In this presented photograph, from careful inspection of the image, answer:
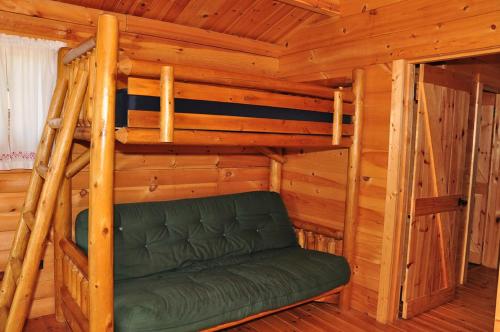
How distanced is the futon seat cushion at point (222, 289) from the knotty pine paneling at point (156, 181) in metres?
0.72

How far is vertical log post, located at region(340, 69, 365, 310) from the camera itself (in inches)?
124

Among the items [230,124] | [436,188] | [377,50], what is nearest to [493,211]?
[436,188]

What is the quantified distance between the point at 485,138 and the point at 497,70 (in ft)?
2.84

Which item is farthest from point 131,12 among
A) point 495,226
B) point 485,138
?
point 495,226

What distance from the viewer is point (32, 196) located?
8.44 feet

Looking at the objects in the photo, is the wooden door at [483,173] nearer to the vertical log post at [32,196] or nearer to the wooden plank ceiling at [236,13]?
the wooden plank ceiling at [236,13]

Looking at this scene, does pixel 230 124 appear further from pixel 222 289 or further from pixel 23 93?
pixel 23 93

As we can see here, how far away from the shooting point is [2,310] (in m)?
2.39

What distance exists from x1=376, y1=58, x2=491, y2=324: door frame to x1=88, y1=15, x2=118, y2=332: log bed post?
195cm

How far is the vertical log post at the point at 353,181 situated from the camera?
10.3ft

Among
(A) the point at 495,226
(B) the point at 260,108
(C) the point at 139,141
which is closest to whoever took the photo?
(C) the point at 139,141

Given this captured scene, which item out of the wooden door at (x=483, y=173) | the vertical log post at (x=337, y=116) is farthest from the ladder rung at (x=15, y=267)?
the wooden door at (x=483, y=173)

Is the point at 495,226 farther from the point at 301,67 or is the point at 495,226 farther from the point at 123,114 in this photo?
the point at 123,114

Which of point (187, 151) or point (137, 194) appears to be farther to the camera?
point (187, 151)
